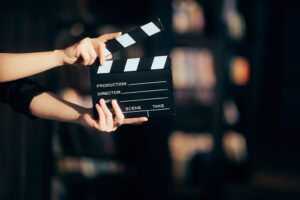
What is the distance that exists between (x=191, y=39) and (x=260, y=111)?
3.97 meters

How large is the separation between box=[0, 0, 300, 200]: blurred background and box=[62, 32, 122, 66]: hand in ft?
2.88

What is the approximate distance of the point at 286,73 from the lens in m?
7.03

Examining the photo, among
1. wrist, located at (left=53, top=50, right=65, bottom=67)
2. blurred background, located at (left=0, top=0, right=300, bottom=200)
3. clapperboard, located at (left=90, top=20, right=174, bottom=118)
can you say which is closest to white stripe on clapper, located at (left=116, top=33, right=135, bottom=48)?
clapperboard, located at (left=90, top=20, right=174, bottom=118)

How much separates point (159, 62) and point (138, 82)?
93mm

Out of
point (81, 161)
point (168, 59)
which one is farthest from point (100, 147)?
point (168, 59)

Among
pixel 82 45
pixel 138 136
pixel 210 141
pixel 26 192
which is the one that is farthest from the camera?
pixel 210 141

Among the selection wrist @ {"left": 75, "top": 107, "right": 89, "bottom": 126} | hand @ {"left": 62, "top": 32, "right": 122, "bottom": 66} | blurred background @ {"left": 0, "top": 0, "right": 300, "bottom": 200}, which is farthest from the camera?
blurred background @ {"left": 0, "top": 0, "right": 300, "bottom": 200}

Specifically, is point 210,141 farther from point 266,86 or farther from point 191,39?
point 266,86

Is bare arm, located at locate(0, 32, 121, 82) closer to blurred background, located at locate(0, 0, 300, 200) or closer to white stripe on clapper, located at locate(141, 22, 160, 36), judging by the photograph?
white stripe on clapper, located at locate(141, 22, 160, 36)

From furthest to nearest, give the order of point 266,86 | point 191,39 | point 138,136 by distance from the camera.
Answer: point 266,86 → point 191,39 → point 138,136

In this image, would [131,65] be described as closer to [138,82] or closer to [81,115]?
[138,82]

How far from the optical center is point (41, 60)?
1316 mm

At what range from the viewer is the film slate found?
4.38ft

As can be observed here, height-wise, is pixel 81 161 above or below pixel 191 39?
below
